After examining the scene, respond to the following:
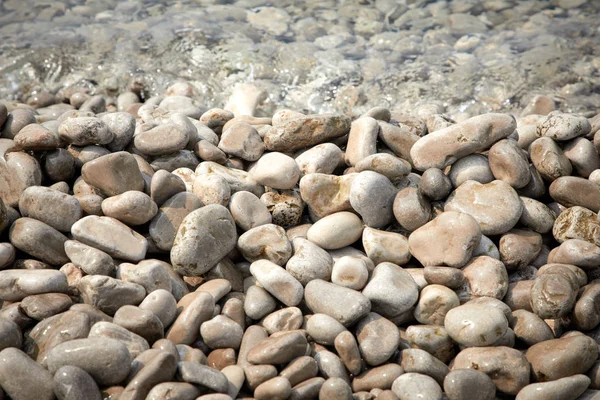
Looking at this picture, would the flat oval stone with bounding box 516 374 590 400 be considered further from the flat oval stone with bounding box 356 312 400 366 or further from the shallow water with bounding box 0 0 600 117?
the shallow water with bounding box 0 0 600 117

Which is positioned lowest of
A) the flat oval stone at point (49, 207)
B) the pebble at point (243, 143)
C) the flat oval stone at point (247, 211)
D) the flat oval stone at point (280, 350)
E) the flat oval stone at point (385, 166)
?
the flat oval stone at point (280, 350)

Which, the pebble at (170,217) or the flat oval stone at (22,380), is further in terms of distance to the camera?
the pebble at (170,217)

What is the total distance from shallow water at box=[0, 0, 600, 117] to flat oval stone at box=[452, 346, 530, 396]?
3.01 m

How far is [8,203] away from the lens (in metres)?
2.95

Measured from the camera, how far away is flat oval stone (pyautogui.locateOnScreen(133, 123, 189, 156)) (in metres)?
3.29

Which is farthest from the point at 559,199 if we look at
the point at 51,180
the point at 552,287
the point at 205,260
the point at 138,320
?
the point at 51,180

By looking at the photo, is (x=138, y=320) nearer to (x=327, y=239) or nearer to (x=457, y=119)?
(x=327, y=239)

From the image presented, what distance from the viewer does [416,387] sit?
229 centimetres

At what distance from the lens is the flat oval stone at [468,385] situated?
2291mm

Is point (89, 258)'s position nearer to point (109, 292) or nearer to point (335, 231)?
point (109, 292)

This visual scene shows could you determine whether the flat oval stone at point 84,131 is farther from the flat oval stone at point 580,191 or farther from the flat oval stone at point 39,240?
the flat oval stone at point 580,191

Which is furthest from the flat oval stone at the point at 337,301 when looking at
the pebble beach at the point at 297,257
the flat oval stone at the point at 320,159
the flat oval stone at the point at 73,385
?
the flat oval stone at the point at 73,385

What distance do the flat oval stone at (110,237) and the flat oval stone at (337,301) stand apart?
822mm

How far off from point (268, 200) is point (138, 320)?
3.45 feet
